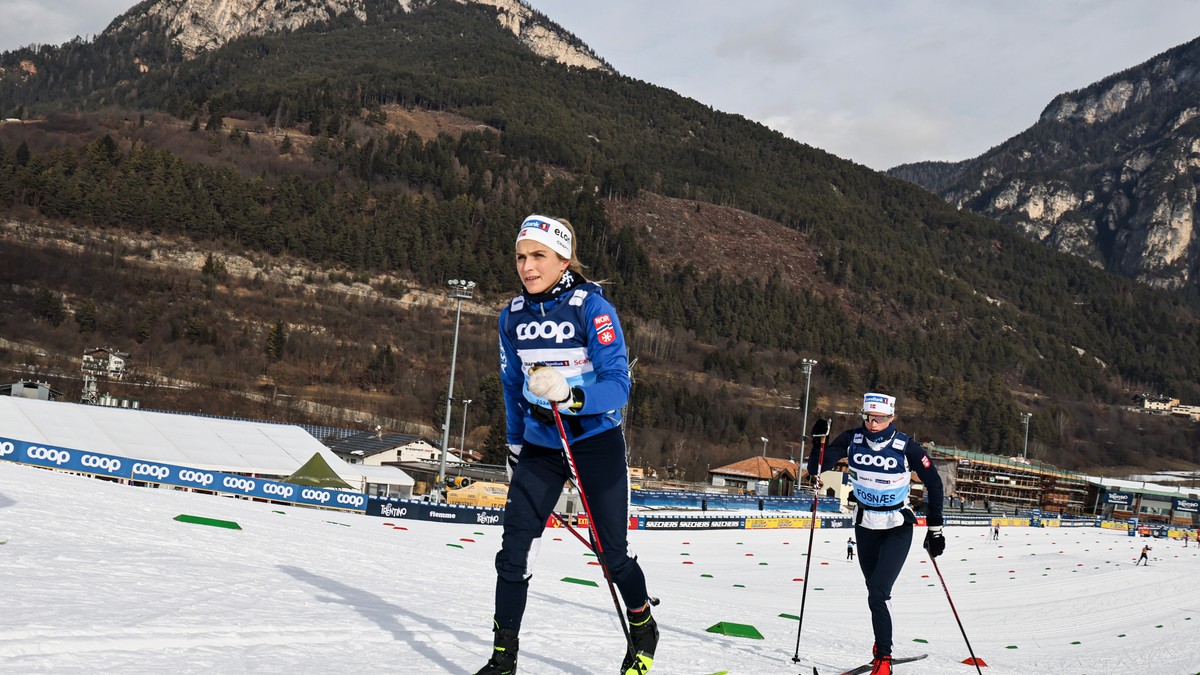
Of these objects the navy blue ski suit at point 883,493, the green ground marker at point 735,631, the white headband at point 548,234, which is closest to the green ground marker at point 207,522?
the green ground marker at point 735,631

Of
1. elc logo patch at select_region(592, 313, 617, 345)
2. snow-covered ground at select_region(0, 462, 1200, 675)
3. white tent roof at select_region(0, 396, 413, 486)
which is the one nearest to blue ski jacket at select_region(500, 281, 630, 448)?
elc logo patch at select_region(592, 313, 617, 345)

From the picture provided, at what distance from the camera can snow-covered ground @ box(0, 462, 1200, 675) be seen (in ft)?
15.7

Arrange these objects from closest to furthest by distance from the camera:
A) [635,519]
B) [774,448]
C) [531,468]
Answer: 1. [531,468]
2. [635,519]
3. [774,448]

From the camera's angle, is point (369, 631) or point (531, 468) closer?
point (531, 468)

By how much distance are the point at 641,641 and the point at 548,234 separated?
2.17 metres

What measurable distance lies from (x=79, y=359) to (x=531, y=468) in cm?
14227

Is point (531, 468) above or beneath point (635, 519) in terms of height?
above

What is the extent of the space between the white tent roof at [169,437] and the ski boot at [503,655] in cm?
3300

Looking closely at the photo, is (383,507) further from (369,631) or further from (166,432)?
(369,631)

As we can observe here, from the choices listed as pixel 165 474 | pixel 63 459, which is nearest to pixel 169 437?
pixel 165 474

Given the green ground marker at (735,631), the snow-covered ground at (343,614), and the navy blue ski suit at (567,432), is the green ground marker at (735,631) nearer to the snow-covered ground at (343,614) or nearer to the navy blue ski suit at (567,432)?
the snow-covered ground at (343,614)

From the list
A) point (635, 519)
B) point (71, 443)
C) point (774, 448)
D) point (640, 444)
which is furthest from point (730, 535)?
→ point (774, 448)

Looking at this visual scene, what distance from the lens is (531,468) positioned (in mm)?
4844

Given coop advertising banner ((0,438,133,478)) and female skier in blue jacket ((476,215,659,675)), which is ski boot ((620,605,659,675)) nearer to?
female skier in blue jacket ((476,215,659,675))
